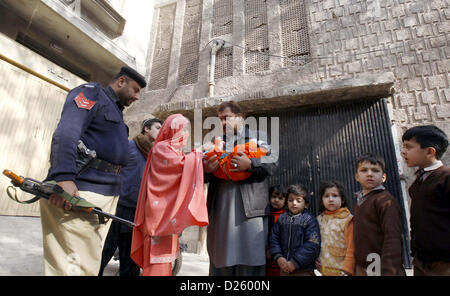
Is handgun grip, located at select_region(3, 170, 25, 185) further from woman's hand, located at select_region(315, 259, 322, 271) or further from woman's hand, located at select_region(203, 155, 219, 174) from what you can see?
woman's hand, located at select_region(315, 259, 322, 271)

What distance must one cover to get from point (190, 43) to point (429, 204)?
6.90 meters

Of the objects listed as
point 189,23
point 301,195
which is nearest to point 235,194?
point 301,195

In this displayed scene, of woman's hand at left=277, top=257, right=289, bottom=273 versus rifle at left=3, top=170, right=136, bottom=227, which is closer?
rifle at left=3, top=170, right=136, bottom=227

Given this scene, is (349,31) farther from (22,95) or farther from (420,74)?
(22,95)

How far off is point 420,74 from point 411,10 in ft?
4.90

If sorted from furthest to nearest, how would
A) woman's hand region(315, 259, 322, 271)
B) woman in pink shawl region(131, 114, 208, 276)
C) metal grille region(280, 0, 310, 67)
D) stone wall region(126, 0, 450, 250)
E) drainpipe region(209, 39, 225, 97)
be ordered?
drainpipe region(209, 39, 225, 97) → metal grille region(280, 0, 310, 67) → stone wall region(126, 0, 450, 250) → woman's hand region(315, 259, 322, 271) → woman in pink shawl region(131, 114, 208, 276)

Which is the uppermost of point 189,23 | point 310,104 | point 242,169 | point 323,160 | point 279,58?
point 189,23

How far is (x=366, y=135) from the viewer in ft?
12.9

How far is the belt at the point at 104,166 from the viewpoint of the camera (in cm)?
152

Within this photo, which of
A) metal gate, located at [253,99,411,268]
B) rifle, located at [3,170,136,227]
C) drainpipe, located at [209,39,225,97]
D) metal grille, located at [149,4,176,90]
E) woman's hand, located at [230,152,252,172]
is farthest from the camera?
metal grille, located at [149,4,176,90]

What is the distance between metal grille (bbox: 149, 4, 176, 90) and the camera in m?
7.07

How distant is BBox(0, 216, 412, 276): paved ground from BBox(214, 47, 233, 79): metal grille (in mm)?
4576

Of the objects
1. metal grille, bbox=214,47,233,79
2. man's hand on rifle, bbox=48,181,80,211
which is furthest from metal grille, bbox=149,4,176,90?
man's hand on rifle, bbox=48,181,80,211

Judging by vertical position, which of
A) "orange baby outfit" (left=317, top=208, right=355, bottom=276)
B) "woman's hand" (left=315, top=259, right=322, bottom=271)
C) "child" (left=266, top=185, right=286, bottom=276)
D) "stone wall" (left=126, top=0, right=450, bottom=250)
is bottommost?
"woman's hand" (left=315, top=259, right=322, bottom=271)
